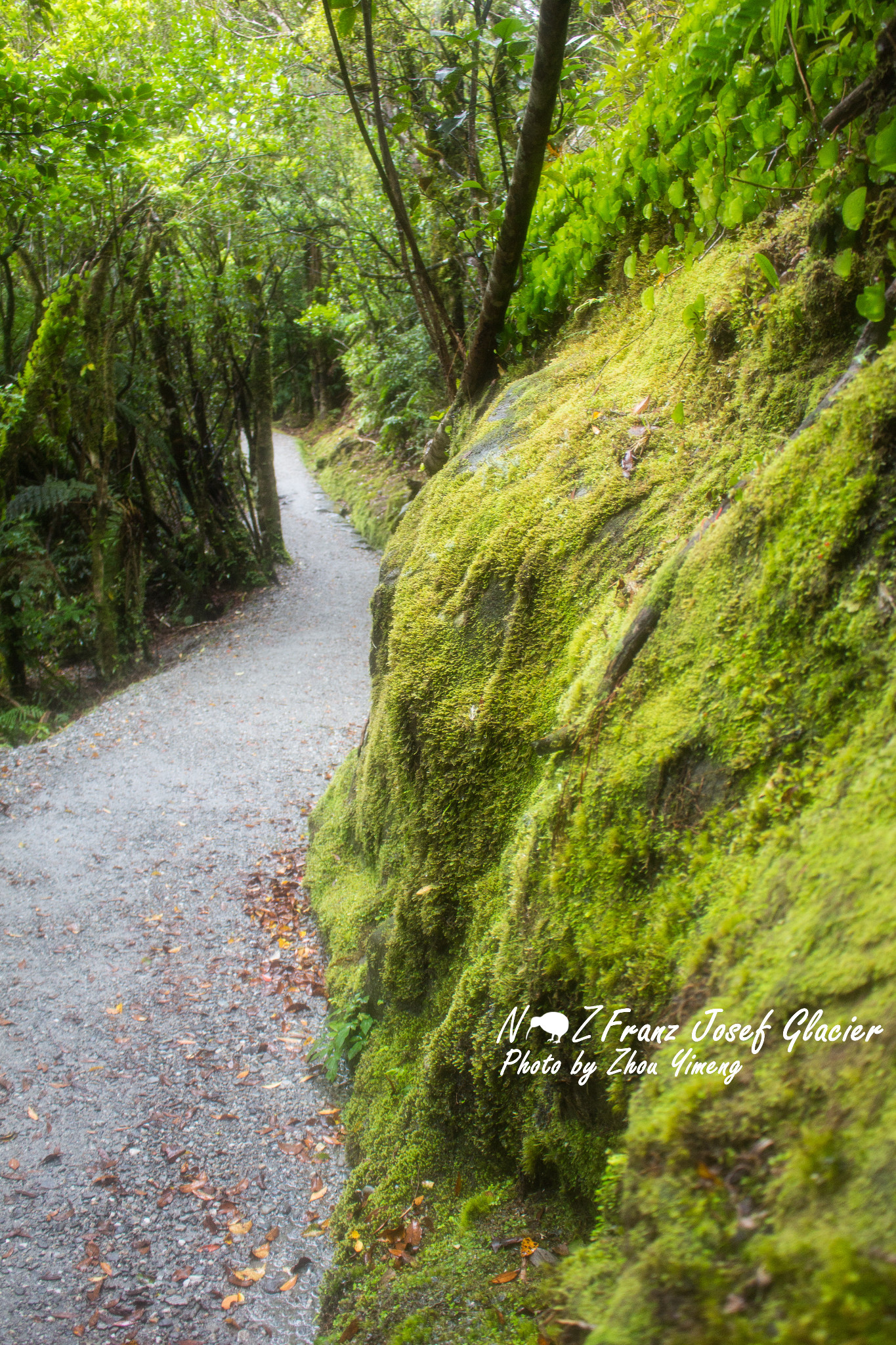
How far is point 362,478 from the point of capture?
1853cm

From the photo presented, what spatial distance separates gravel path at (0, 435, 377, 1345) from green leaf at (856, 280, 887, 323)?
12.3ft

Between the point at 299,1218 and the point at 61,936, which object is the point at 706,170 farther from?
the point at 61,936

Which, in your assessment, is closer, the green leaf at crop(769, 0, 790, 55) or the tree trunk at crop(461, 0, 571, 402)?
the green leaf at crop(769, 0, 790, 55)

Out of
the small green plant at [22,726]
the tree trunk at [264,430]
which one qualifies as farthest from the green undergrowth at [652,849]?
the tree trunk at [264,430]

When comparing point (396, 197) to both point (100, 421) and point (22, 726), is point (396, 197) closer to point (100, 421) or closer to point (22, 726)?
point (100, 421)

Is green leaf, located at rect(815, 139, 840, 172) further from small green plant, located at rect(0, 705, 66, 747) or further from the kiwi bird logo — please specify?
small green plant, located at rect(0, 705, 66, 747)

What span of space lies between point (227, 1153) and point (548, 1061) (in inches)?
84.5

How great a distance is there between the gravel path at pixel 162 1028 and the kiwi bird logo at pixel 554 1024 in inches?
61.7

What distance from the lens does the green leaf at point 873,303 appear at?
189 cm

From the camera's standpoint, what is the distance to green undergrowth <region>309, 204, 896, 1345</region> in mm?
1284

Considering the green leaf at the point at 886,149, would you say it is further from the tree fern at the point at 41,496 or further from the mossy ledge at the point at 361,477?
the mossy ledge at the point at 361,477

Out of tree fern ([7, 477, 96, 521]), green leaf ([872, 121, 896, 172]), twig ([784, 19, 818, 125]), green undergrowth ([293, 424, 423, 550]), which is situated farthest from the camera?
green undergrowth ([293, 424, 423, 550])

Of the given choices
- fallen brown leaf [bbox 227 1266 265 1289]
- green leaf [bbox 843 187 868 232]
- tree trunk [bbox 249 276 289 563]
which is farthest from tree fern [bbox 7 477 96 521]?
green leaf [bbox 843 187 868 232]

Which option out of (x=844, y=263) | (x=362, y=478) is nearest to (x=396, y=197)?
(x=844, y=263)
